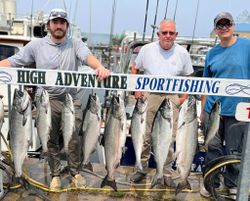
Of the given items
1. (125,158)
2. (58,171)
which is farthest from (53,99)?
(125,158)

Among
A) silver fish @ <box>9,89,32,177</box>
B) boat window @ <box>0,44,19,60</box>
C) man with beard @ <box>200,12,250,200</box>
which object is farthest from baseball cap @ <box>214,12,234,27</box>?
boat window @ <box>0,44,19,60</box>

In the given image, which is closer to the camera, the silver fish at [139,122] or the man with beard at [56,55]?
the silver fish at [139,122]

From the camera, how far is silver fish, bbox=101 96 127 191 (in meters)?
3.42

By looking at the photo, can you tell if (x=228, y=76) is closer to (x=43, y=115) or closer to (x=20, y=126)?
(x=43, y=115)

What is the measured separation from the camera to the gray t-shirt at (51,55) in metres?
3.87

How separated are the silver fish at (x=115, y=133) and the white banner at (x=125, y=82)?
8.1 inches

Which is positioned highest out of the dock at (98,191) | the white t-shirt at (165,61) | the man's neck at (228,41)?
the man's neck at (228,41)

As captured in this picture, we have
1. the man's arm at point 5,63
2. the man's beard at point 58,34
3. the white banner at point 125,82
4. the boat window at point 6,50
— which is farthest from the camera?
the boat window at point 6,50

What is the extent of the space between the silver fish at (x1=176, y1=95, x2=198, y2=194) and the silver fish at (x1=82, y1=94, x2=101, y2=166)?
2.67 ft

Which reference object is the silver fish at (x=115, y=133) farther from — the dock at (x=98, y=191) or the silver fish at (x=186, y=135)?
the dock at (x=98, y=191)

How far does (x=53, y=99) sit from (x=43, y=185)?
1.09 meters

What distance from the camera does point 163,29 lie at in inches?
162

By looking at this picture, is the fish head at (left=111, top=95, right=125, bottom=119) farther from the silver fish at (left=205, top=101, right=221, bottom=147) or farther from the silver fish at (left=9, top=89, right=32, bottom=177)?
the silver fish at (left=205, top=101, right=221, bottom=147)

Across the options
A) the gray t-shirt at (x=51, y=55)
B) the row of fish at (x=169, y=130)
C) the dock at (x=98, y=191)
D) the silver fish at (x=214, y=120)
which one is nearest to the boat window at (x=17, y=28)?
the dock at (x=98, y=191)
